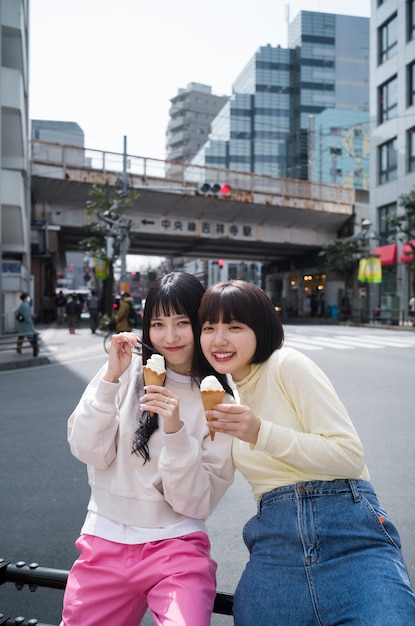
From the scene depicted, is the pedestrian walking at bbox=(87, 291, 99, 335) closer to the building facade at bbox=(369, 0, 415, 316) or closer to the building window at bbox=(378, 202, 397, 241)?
the building facade at bbox=(369, 0, 415, 316)

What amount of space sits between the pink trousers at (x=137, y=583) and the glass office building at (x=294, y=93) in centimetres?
8086

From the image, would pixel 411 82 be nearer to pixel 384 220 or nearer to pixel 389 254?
pixel 384 220

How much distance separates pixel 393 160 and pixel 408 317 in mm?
10343

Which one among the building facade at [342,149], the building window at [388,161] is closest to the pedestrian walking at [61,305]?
the building window at [388,161]

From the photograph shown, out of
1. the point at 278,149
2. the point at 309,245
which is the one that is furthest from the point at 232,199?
the point at 278,149

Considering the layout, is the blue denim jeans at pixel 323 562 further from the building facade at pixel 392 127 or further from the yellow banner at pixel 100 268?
the building facade at pixel 392 127

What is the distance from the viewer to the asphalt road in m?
3.05

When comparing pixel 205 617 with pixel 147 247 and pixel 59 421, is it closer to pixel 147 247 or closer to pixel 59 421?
pixel 59 421

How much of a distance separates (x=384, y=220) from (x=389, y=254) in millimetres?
3216

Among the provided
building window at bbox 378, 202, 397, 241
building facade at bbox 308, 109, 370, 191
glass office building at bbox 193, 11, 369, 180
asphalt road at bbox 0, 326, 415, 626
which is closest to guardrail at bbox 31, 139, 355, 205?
building window at bbox 378, 202, 397, 241

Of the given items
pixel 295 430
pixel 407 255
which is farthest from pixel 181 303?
pixel 407 255

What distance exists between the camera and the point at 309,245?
38094 mm

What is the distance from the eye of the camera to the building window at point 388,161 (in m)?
33.0

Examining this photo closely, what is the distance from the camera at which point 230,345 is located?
191 centimetres
